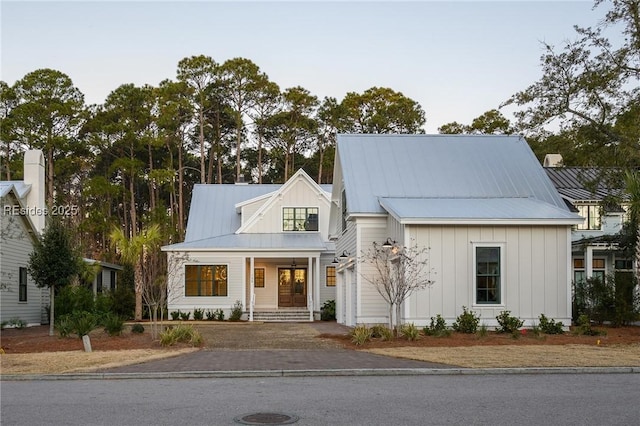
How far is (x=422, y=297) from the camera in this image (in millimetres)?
21922

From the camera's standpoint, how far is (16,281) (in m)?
27.9

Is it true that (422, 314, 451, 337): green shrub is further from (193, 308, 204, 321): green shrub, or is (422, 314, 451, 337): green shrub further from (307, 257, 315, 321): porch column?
(193, 308, 204, 321): green shrub

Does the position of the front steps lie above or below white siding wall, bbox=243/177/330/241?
below

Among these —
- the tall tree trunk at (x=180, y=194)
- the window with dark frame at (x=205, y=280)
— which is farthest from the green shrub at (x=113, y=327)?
the tall tree trunk at (x=180, y=194)

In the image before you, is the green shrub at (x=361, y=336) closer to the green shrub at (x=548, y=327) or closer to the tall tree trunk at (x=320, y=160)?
the green shrub at (x=548, y=327)

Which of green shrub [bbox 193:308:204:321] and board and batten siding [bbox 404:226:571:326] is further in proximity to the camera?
green shrub [bbox 193:308:204:321]

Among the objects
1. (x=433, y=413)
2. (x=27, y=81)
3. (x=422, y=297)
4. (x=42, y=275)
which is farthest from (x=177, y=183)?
(x=433, y=413)

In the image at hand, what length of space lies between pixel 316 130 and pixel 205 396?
1680 inches

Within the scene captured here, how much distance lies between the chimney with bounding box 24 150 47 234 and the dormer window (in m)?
11.0

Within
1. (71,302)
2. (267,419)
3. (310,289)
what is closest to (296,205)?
(310,289)

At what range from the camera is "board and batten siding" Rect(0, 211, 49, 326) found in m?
26.2

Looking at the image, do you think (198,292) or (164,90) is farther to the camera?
(164,90)

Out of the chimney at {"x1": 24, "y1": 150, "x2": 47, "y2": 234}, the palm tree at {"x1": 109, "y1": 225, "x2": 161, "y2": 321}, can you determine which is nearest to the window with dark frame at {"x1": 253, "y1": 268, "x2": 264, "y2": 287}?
the palm tree at {"x1": 109, "y1": 225, "x2": 161, "y2": 321}

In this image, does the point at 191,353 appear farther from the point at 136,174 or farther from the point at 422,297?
the point at 136,174
